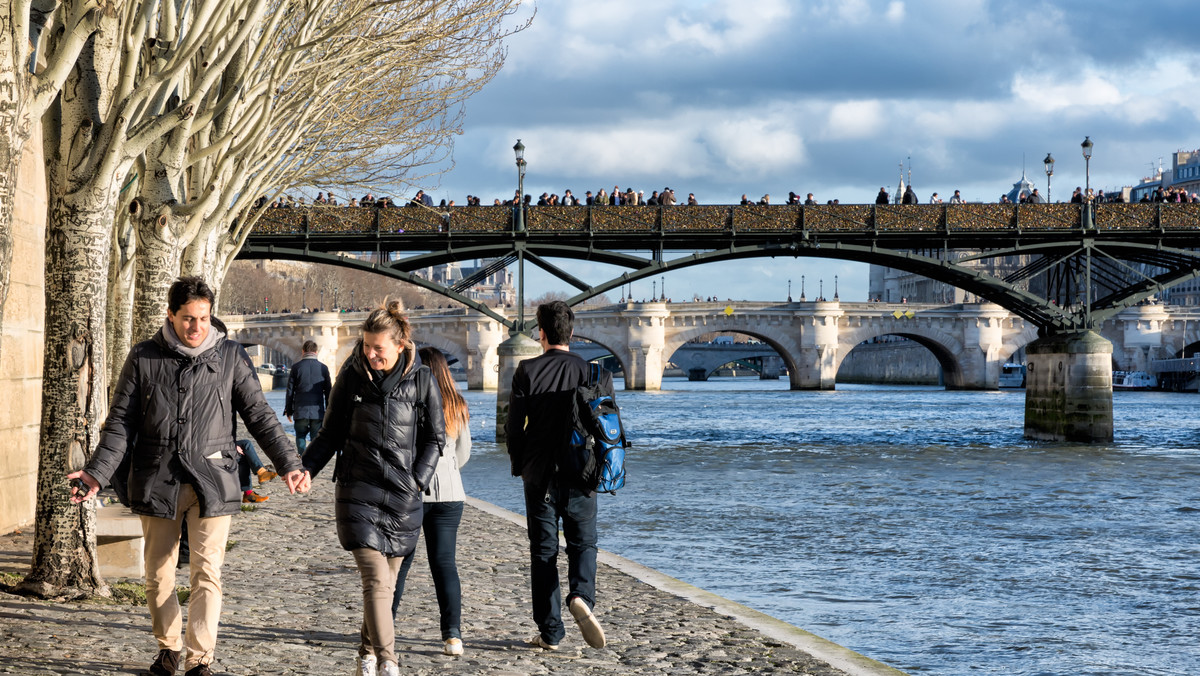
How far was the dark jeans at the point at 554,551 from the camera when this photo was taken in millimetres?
6555

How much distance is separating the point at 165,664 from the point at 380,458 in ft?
3.85

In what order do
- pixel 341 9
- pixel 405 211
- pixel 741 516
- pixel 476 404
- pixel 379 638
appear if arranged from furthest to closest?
pixel 476 404, pixel 405 211, pixel 741 516, pixel 341 9, pixel 379 638

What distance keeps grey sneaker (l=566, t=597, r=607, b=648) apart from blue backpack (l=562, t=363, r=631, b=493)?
54 cm

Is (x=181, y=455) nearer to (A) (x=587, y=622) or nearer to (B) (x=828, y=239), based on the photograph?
(A) (x=587, y=622)

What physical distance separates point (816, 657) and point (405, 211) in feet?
92.6

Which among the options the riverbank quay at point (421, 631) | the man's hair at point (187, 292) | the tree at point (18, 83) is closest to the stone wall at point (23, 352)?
the riverbank quay at point (421, 631)

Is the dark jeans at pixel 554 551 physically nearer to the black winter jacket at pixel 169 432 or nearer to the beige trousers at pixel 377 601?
the beige trousers at pixel 377 601

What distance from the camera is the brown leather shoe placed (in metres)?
5.50

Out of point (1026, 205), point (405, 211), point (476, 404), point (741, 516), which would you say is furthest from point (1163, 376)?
point (741, 516)

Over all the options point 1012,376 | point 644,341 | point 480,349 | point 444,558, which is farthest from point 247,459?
point 1012,376

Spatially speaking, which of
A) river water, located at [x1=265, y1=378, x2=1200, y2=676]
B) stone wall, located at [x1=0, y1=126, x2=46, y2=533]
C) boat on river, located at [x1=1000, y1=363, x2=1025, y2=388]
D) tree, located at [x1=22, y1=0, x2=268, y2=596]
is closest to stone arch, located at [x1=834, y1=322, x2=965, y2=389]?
boat on river, located at [x1=1000, y1=363, x2=1025, y2=388]

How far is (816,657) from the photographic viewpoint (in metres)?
6.50

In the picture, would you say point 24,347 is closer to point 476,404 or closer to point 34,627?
point 34,627

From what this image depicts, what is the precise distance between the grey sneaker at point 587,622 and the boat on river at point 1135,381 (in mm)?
79412
